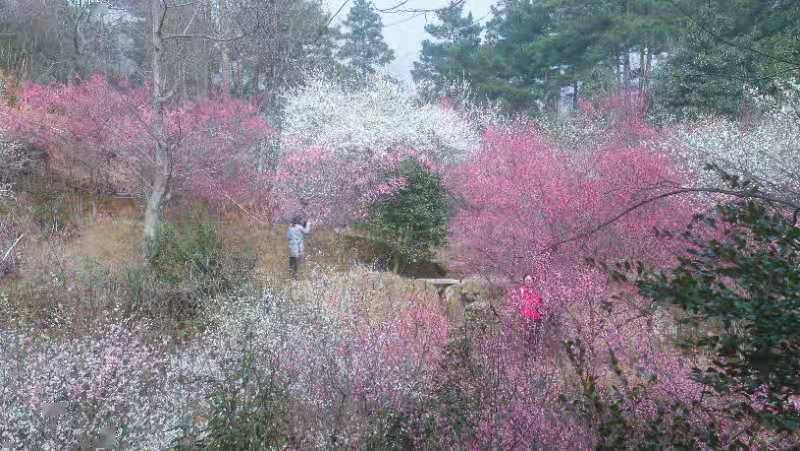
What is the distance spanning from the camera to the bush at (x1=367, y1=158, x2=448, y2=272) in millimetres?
12445

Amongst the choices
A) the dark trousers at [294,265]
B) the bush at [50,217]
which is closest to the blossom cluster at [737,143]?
the dark trousers at [294,265]

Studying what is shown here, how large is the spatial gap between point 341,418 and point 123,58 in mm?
23542

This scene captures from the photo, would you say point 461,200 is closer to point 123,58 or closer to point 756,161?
point 756,161

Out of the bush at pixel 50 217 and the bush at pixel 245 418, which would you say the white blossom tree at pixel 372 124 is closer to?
the bush at pixel 50 217

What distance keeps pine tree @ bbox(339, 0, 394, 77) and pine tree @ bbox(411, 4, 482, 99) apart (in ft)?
5.79

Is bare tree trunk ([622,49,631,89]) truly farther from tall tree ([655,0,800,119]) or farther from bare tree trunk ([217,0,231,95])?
bare tree trunk ([217,0,231,95])

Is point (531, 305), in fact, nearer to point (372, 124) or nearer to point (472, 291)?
point (472, 291)

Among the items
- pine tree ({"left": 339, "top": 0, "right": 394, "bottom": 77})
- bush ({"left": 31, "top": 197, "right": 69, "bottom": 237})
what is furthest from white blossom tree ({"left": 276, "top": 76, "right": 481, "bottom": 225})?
pine tree ({"left": 339, "top": 0, "right": 394, "bottom": 77})

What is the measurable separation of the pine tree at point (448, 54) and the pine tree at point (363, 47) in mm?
1764

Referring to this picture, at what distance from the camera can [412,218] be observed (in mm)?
12602

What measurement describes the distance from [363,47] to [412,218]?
17308mm

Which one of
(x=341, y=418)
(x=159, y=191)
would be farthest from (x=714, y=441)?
(x=159, y=191)

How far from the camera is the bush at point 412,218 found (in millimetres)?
12445

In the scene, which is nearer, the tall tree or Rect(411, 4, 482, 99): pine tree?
the tall tree
